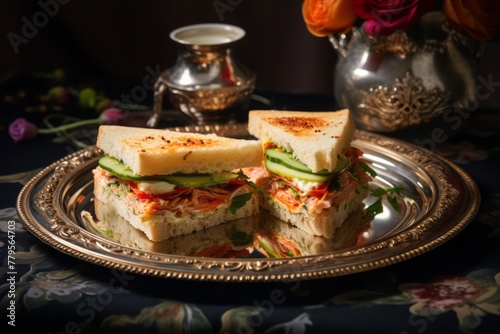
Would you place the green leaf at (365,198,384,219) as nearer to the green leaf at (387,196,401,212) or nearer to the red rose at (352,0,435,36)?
the green leaf at (387,196,401,212)

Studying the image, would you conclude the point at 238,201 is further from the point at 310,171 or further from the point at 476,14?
the point at 476,14

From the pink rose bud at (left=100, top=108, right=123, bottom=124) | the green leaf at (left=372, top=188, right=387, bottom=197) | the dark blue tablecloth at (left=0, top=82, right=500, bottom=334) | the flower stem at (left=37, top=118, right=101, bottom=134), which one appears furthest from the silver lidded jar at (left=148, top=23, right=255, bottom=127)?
the dark blue tablecloth at (left=0, top=82, right=500, bottom=334)

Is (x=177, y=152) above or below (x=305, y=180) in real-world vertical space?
above

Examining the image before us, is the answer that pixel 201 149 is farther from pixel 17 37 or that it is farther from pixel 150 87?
pixel 17 37

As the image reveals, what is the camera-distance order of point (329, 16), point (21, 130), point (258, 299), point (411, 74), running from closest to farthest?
point (258, 299) < point (329, 16) < point (411, 74) < point (21, 130)

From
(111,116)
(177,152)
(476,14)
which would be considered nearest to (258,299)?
(177,152)

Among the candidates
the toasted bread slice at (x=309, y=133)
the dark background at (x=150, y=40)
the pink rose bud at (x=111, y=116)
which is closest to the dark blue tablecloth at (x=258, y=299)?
the toasted bread slice at (x=309, y=133)

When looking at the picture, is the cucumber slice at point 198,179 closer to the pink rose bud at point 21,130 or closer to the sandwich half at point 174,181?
the sandwich half at point 174,181

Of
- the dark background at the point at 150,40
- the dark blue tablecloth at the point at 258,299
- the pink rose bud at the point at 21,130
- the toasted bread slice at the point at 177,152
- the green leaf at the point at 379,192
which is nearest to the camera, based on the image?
the dark blue tablecloth at the point at 258,299
